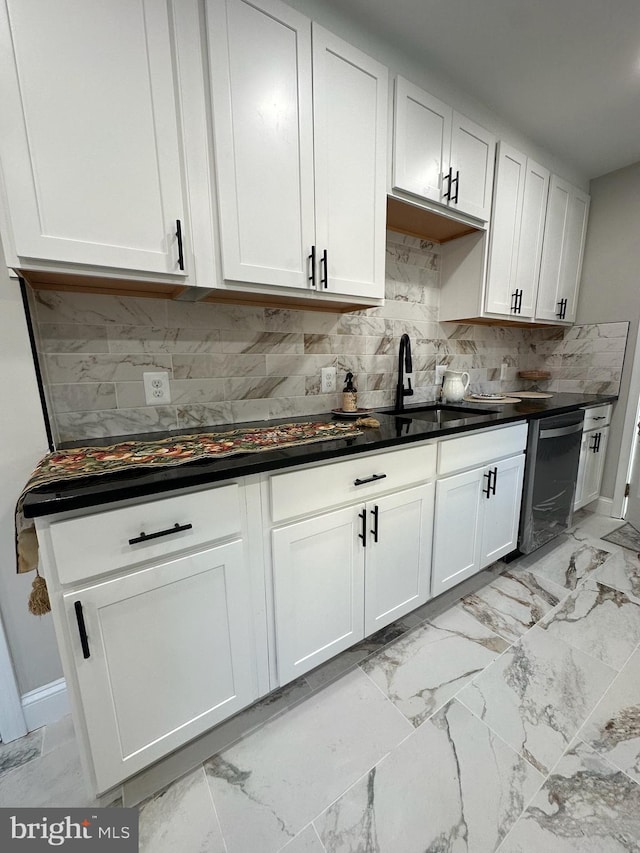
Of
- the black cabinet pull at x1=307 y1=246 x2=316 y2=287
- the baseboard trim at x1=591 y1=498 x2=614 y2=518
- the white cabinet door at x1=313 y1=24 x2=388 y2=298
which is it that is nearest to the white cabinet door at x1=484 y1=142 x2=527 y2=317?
the white cabinet door at x1=313 y1=24 x2=388 y2=298

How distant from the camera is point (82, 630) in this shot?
805 millimetres

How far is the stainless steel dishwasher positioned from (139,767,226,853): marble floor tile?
1888 millimetres

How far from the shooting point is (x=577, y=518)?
273cm

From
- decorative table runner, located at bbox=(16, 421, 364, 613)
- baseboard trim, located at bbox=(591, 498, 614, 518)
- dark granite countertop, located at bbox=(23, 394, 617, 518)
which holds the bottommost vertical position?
baseboard trim, located at bbox=(591, 498, 614, 518)

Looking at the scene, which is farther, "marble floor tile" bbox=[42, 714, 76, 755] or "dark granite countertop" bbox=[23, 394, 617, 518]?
"marble floor tile" bbox=[42, 714, 76, 755]

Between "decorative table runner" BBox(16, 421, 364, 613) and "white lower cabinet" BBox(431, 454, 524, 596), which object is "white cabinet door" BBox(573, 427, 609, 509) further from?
"decorative table runner" BBox(16, 421, 364, 613)

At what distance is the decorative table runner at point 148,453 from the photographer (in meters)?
0.83

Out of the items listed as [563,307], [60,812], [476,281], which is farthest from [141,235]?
[563,307]

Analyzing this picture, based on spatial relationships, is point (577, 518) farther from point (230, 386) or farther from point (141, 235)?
point (141, 235)

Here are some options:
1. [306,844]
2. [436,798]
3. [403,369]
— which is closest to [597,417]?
[403,369]

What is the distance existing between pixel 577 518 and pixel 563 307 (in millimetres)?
1661

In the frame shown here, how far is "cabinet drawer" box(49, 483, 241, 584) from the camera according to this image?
0.77m

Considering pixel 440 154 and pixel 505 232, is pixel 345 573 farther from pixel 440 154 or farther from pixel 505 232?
pixel 505 232

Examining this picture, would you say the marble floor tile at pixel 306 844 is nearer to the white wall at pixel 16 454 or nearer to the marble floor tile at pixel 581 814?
the marble floor tile at pixel 581 814
